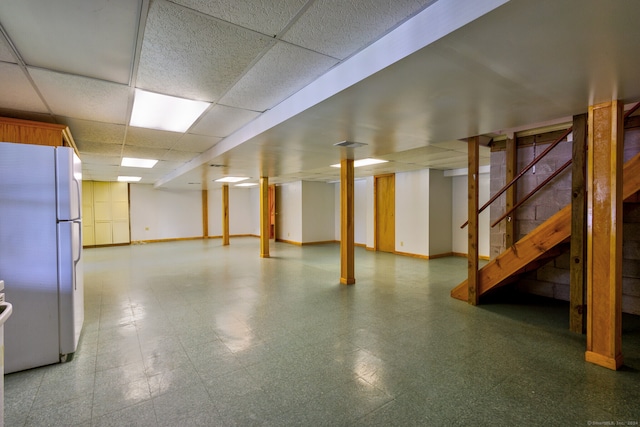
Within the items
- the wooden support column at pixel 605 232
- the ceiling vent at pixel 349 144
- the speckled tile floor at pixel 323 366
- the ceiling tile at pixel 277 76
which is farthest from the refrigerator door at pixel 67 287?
the wooden support column at pixel 605 232

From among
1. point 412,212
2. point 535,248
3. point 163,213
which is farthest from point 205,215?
point 535,248

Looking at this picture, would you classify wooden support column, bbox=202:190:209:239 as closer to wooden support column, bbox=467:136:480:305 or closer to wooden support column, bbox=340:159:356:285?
wooden support column, bbox=340:159:356:285

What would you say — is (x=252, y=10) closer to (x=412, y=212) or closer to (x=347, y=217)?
(x=347, y=217)

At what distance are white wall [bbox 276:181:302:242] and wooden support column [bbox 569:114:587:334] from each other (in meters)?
7.84

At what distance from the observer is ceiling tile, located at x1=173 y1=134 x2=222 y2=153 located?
13.6 feet

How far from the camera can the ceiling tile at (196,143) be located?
4160mm

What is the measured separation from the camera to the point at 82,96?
2.59 metres

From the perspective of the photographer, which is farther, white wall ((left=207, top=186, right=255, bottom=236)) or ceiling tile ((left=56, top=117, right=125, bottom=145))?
white wall ((left=207, top=186, right=255, bottom=236))

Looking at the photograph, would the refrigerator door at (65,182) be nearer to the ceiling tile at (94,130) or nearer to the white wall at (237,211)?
the ceiling tile at (94,130)

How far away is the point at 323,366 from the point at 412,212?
232 inches

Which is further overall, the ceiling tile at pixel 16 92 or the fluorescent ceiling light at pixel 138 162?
the fluorescent ceiling light at pixel 138 162

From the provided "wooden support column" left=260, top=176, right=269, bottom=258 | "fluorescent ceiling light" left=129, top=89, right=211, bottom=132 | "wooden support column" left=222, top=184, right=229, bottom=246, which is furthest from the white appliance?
"wooden support column" left=222, top=184, right=229, bottom=246

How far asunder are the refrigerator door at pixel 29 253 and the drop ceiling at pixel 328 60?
619mm

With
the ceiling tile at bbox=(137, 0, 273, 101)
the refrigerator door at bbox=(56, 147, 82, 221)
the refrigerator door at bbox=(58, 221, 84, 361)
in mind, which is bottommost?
the refrigerator door at bbox=(58, 221, 84, 361)
